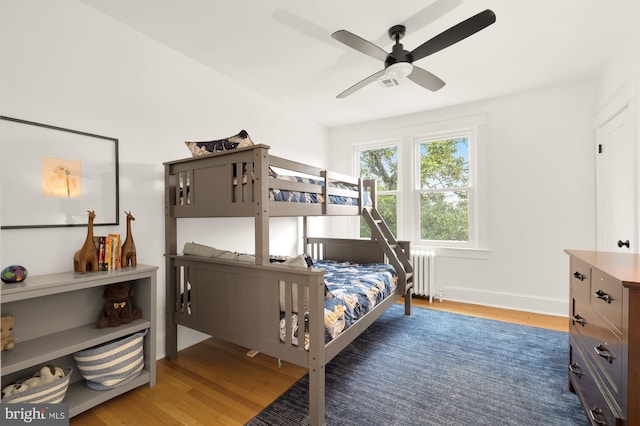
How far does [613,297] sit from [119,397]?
2641 mm

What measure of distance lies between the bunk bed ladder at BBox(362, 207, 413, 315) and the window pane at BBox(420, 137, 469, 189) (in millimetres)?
1028

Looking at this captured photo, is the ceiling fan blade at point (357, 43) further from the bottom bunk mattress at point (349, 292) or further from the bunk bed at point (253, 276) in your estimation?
the bottom bunk mattress at point (349, 292)

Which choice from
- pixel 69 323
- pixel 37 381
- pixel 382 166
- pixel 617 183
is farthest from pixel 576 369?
pixel 382 166

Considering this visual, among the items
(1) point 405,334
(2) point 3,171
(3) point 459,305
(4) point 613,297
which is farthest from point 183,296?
(3) point 459,305

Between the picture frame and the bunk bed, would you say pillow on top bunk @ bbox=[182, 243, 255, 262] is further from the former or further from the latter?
the picture frame

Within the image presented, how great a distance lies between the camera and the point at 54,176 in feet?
5.95

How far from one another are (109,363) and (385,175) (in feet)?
12.3

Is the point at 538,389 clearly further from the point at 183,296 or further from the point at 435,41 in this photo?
the point at 183,296

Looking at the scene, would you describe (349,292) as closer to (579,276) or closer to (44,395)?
(579,276)

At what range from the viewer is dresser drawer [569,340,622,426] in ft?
3.98

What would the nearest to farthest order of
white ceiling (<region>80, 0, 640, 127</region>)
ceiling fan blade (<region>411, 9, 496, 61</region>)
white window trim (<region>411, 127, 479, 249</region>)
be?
ceiling fan blade (<region>411, 9, 496, 61</region>)
white ceiling (<region>80, 0, 640, 127</region>)
white window trim (<region>411, 127, 479, 249</region>)

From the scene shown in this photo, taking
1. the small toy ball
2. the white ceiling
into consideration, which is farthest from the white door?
the small toy ball

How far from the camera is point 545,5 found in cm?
195

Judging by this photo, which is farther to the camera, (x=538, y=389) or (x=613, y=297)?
(x=538, y=389)
